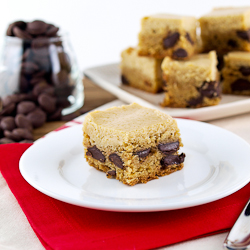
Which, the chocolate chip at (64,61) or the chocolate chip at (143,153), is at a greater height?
the chocolate chip at (64,61)

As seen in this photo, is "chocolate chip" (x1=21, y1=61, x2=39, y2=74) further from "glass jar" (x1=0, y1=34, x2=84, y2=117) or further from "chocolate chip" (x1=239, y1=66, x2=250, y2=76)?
"chocolate chip" (x1=239, y1=66, x2=250, y2=76)

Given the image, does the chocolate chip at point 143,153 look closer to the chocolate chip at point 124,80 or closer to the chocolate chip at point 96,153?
the chocolate chip at point 96,153

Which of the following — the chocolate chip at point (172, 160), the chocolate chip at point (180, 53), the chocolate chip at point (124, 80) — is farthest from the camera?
the chocolate chip at point (124, 80)

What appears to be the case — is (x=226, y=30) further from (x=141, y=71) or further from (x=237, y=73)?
(x=141, y=71)

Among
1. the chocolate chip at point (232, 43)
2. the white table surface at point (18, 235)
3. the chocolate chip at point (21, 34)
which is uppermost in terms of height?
the chocolate chip at point (21, 34)

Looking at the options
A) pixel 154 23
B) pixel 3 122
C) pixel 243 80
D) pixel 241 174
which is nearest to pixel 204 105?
pixel 243 80

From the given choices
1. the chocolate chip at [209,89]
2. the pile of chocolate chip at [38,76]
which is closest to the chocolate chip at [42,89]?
the pile of chocolate chip at [38,76]
